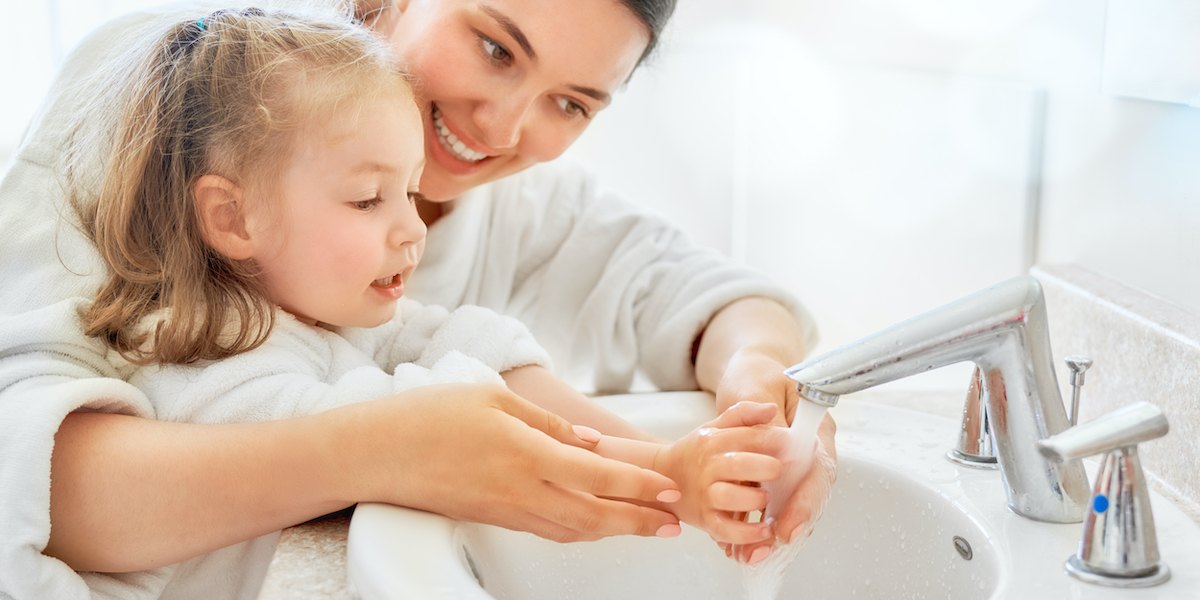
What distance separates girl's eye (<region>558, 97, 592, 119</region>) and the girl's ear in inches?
14.1

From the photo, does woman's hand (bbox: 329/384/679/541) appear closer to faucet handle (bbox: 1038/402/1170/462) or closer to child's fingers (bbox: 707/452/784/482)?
child's fingers (bbox: 707/452/784/482)

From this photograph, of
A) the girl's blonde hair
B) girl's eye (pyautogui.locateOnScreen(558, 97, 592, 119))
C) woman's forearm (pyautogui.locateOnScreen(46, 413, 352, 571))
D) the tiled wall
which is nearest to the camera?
woman's forearm (pyautogui.locateOnScreen(46, 413, 352, 571))

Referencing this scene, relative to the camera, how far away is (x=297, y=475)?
769 millimetres

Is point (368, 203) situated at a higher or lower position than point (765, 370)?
higher

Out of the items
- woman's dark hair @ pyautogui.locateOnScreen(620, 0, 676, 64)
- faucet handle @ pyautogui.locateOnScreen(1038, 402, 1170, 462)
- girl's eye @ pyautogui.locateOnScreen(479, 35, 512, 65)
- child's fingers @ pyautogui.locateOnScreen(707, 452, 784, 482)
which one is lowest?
child's fingers @ pyautogui.locateOnScreen(707, 452, 784, 482)

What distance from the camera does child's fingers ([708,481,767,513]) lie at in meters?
0.78

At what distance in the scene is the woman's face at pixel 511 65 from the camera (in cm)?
104

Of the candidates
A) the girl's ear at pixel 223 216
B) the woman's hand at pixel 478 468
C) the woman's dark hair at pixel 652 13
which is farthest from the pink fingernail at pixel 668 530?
the woman's dark hair at pixel 652 13

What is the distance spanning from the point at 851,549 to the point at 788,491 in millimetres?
153

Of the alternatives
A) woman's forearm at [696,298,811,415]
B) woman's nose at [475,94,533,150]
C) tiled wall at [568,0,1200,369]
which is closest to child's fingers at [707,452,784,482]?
woman's forearm at [696,298,811,415]

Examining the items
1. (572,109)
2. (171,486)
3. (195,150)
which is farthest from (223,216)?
(572,109)

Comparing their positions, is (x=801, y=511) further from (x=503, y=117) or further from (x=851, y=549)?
(x=503, y=117)

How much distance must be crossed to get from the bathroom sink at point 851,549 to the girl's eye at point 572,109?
0.29 m

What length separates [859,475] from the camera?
0.95 metres
